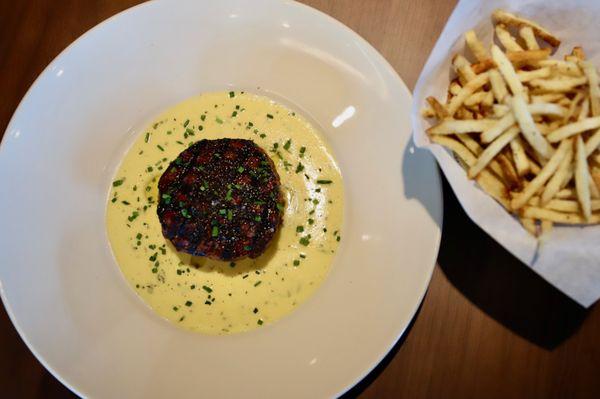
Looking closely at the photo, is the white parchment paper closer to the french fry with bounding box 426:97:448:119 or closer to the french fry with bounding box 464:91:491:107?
the french fry with bounding box 426:97:448:119

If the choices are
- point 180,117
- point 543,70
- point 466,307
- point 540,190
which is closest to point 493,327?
point 466,307

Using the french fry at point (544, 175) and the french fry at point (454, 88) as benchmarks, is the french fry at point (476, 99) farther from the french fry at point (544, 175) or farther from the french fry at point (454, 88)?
the french fry at point (544, 175)

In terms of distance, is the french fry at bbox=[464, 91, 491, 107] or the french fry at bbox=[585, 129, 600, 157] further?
the french fry at bbox=[464, 91, 491, 107]

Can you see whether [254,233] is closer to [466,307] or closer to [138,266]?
[138,266]

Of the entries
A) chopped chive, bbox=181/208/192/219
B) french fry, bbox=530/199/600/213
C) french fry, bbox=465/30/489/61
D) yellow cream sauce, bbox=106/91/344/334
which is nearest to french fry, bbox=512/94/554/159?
Result: french fry, bbox=530/199/600/213

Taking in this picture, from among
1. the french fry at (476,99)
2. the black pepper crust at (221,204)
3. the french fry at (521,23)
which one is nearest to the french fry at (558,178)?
the french fry at (476,99)
